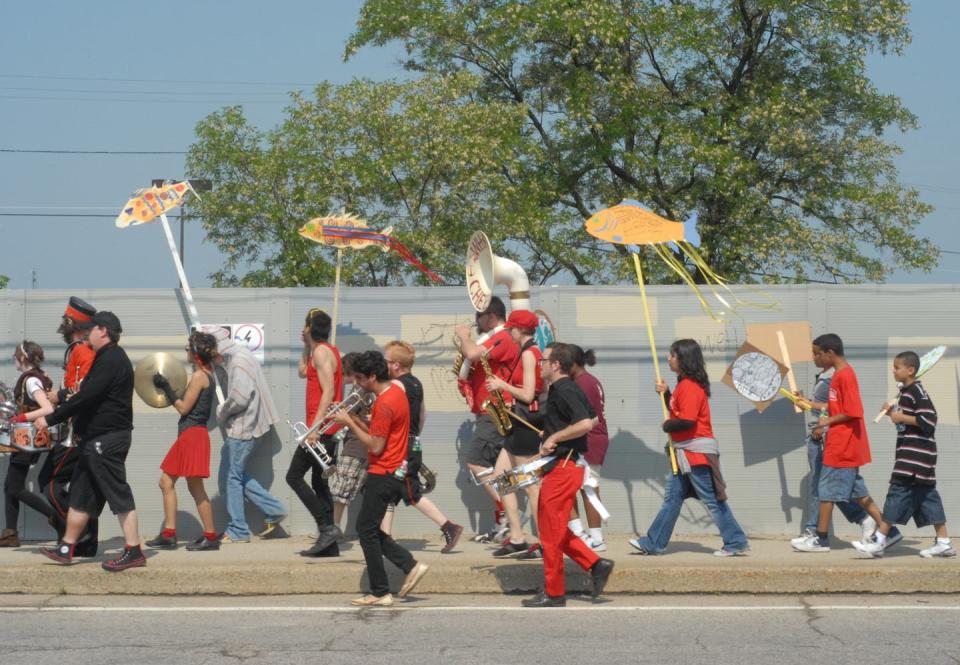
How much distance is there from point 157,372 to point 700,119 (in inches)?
771

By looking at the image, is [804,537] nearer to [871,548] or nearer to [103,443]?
[871,548]

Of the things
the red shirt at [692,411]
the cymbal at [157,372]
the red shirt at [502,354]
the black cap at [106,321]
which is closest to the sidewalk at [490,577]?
the red shirt at [692,411]

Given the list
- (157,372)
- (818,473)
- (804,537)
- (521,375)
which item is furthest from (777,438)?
(157,372)

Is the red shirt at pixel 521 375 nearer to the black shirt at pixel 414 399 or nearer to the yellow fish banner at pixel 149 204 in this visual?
the black shirt at pixel 414 399

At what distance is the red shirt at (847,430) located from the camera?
8734 mm

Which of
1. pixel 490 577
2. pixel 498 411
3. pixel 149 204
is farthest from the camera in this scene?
pixel 149 204

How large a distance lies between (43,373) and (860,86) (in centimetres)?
2165

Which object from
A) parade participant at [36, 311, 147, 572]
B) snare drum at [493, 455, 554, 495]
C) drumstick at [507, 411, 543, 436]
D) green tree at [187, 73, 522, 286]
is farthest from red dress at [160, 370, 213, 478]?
green tree at [187, 73, 522, 286]

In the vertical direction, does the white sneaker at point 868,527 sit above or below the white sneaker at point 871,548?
above

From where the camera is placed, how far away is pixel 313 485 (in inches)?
370

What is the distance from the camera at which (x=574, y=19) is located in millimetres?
25844

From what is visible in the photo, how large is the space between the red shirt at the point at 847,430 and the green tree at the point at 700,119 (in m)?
16.1

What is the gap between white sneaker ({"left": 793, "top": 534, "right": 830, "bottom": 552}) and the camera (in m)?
8.96

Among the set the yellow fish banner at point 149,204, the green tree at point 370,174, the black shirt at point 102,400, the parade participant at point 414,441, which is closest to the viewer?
the black shirt at point 102,400
